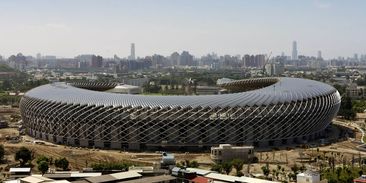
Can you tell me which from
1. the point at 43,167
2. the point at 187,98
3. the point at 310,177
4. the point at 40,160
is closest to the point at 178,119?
the point at 187,98

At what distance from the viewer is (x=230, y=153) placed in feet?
185

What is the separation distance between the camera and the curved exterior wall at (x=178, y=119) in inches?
2394

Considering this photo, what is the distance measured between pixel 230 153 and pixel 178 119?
7649 mm

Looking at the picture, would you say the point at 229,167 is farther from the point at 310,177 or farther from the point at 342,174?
the point at 342,174

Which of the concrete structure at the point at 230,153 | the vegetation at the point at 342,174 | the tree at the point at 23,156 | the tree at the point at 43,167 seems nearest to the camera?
the vegetation at the point at 342,174

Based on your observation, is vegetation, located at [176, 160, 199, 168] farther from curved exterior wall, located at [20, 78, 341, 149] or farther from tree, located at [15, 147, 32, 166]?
tree, located at [15, 147, 32, 166]

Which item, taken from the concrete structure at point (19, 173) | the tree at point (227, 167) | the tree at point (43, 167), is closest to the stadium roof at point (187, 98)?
the tree at point (227, 167)

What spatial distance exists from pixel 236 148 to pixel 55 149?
71.1ft

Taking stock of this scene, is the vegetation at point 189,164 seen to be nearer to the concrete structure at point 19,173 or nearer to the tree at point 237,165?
Result: the tree at point 237,165

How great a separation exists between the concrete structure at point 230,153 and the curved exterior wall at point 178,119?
4.89m

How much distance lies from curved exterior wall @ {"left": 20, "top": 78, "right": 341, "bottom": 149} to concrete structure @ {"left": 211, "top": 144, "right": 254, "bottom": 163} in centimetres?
489

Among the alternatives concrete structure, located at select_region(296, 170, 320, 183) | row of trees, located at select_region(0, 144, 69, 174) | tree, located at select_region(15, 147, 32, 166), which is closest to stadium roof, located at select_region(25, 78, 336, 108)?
row of trees, located at select_region(0, 144, 69, 174)

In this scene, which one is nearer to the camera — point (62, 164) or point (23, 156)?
point (62, 164)

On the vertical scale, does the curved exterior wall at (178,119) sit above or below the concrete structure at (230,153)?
above
